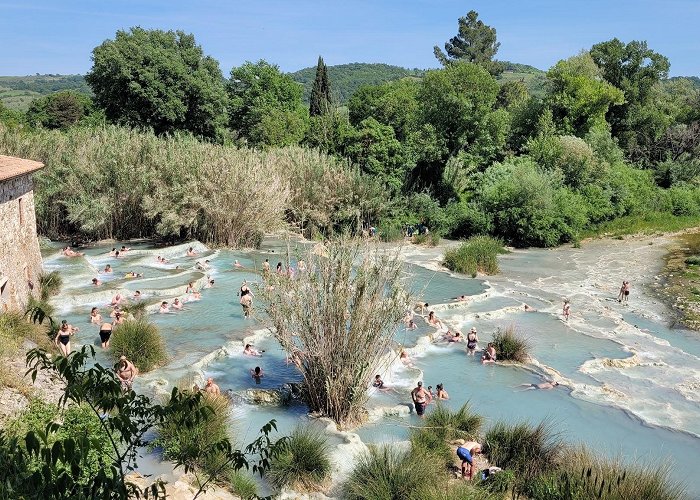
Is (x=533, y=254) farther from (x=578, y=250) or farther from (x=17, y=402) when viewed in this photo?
(x=17, y=402)

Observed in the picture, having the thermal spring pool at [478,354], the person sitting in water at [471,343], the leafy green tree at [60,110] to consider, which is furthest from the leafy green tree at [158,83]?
the person sitting in water at [471,343]

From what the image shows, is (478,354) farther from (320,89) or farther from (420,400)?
(320,89)

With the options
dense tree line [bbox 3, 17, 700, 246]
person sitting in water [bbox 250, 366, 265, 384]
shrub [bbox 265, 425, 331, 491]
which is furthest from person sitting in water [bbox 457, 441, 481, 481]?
dense tree line [bbox 3, 17, 700, 246]

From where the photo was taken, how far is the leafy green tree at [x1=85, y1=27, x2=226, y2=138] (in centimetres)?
4431

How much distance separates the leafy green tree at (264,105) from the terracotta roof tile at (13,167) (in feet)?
104

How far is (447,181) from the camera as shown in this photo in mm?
40188

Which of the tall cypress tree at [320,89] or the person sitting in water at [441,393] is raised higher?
the tall cypress tree at [320,89]

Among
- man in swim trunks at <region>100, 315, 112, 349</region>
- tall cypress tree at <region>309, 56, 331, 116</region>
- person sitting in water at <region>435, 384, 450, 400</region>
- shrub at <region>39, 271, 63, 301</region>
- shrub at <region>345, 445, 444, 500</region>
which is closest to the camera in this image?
shrub at <region>345, 445, 444, 500</region>

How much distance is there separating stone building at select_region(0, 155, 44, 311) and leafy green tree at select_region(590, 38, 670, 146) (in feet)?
148

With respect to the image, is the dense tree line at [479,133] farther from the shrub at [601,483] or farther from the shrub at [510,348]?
the shrub at [601,483]

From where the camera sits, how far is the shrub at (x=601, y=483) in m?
9.57

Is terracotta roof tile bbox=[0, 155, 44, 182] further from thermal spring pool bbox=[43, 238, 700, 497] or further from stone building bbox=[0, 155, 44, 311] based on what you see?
thermal spring pool bbox=[43, 238, 700, 497]

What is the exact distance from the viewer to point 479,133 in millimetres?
41000

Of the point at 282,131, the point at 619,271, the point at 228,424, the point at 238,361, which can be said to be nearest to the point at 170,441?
the point at 228,424
